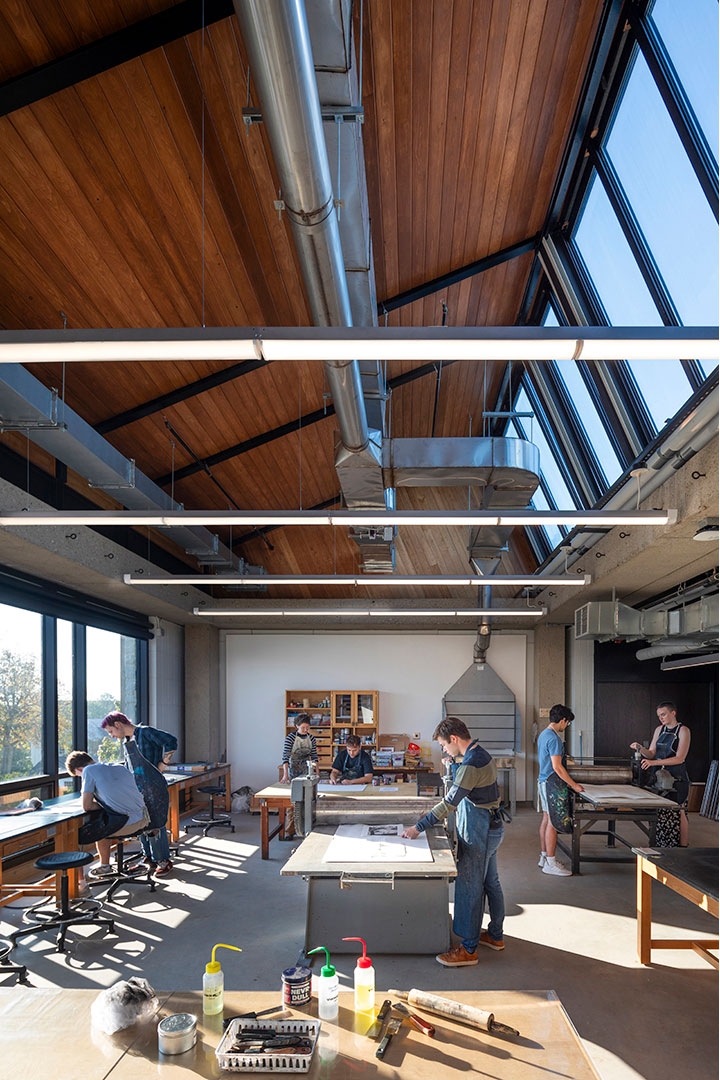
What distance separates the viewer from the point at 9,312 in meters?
5.57

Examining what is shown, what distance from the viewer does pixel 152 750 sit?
8.91 metres

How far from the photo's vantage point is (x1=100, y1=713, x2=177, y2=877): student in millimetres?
7547

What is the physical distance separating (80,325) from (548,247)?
3608mm

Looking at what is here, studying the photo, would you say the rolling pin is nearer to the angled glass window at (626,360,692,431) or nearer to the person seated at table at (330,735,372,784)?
the angled glass window at (626,360,692,431)

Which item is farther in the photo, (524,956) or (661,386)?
(661,386)

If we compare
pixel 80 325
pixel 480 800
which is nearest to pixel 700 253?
pixel 480 800

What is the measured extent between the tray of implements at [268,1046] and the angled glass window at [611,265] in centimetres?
455

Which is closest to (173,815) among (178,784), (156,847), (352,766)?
(178,784)

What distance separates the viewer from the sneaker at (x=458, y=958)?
5.41 m

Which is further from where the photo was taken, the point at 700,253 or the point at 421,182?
the point at 421,182

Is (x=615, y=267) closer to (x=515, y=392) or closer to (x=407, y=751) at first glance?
(x=515, y=392)

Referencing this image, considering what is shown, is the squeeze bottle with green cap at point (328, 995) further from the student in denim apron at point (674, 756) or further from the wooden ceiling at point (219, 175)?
the student in denim apron at point (674, 756)

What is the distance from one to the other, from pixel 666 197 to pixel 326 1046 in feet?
14.8

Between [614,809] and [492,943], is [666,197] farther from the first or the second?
[614,809]
